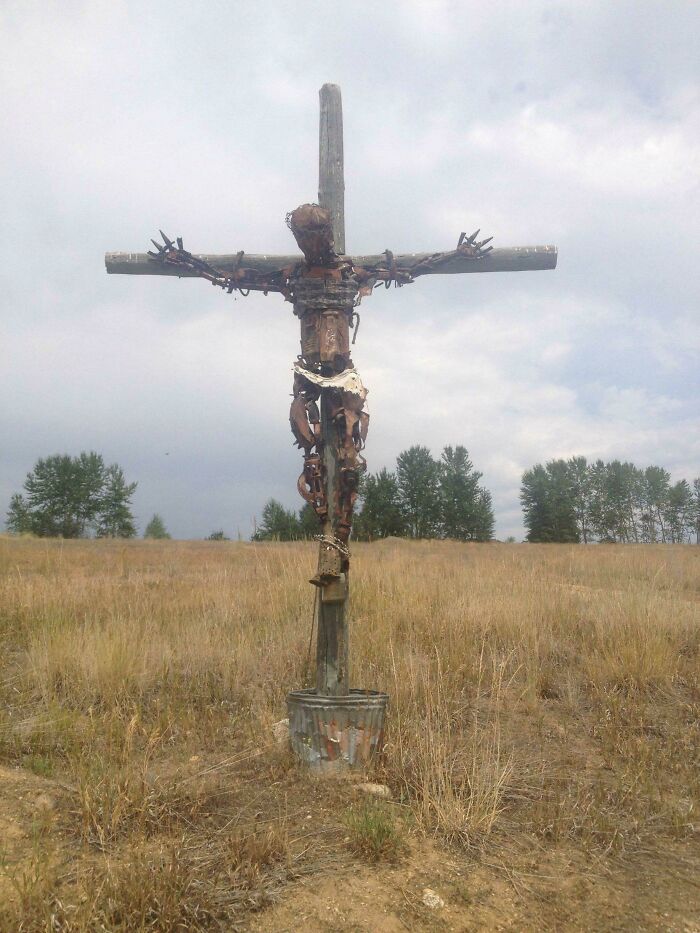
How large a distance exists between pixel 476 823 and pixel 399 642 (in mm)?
3211

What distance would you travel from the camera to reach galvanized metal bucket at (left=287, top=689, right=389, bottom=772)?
3561 mm

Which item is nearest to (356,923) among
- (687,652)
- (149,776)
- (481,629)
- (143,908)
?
(143,908)

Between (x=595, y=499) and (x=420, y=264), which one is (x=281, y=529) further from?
(x=595, y=499)

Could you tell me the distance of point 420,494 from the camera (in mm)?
51688

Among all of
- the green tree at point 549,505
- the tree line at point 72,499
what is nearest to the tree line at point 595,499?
the green tree at point 549,505

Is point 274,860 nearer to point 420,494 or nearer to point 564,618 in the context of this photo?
point 564,618

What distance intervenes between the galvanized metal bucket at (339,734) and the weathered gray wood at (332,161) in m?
2.77

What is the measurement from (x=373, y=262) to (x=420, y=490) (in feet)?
157

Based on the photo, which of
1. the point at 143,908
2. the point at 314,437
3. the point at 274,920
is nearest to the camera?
the point at 143,908

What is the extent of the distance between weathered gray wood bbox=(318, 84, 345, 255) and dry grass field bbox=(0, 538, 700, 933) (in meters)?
2.95

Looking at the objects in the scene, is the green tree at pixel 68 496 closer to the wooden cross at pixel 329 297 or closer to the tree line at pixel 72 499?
the tree line at pixel 72 499

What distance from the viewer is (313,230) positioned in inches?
157

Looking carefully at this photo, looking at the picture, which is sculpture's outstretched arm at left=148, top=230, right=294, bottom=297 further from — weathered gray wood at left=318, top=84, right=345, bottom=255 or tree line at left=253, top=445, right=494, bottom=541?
tree line at left=253, top=445, right=494, bottom=541

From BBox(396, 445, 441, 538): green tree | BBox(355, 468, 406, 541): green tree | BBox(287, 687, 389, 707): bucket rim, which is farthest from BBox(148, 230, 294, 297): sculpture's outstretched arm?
BBox(396, 445, 441, 538): green tree
